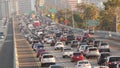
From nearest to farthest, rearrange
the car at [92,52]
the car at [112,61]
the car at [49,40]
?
the car at [112,61], the car at [92,52], the car at [49,40]

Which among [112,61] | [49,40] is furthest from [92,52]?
[49,40]

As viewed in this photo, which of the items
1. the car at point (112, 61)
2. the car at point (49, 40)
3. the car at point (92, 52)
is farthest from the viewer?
the car at point (49, 40)

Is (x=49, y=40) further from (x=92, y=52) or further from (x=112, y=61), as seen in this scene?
(x=112, y=61)

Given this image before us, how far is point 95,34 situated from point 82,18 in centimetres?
5284

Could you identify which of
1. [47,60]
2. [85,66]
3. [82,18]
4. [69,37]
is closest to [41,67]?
[47,60]

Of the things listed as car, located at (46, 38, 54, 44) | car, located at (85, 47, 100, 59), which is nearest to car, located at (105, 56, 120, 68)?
car, located at (85, 47, 100, 59)

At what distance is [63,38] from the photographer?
294 feet

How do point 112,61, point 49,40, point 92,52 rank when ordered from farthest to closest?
point 49,40 < point 92,52 < point 112,61

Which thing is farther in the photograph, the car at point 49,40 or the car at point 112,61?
the car at point 49,40

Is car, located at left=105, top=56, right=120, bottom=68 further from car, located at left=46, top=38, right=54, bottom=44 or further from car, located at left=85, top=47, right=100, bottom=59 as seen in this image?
car, located at left=46, top=38, right=54, bottom=44

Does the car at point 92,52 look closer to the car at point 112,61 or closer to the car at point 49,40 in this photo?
the car at point 112,61

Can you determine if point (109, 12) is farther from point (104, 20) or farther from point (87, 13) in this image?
point (87, 13)

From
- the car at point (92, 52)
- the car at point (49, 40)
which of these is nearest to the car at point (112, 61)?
the car at point (92, 52)

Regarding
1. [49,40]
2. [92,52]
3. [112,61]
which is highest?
[112,61]
